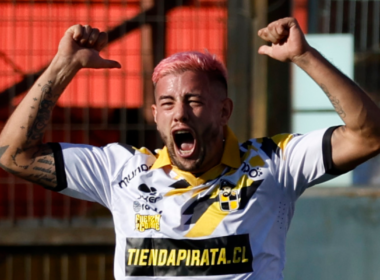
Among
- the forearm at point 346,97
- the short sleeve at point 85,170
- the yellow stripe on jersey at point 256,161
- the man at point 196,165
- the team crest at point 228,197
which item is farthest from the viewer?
the short sleeve at point 85,170

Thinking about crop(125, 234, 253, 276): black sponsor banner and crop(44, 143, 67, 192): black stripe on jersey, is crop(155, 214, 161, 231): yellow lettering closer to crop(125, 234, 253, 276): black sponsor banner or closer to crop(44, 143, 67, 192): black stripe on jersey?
crop(125, 234, 253, 276): black sponsor banner

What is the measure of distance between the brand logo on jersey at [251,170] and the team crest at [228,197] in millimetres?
100

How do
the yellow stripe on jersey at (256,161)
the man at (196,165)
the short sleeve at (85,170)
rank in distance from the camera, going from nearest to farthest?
1. the man at (196,165)
2. the yellow stripe on jersey at (256,161)
3. the short sleeve at (85,170)

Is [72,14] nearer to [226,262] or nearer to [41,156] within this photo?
[41,156]

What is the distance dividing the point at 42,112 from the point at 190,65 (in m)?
0.74

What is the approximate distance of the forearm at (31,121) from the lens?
316 centimetres

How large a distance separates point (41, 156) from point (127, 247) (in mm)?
600

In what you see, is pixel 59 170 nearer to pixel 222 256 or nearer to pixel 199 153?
pixel 199 153

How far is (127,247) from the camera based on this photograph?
3086 mm

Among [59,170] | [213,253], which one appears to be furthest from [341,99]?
[59,170]

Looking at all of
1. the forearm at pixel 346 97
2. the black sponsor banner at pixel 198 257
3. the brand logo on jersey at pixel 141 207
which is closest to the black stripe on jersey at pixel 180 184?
the brand logo on jersey at pixel 141 207

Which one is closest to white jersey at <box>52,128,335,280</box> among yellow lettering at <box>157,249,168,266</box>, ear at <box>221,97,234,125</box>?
yellow lettering at <box>157,249,168,266</box>

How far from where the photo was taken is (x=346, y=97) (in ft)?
9.36

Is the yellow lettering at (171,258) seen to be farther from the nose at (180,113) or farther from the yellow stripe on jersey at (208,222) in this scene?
the nose at (180,113)
